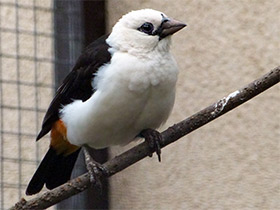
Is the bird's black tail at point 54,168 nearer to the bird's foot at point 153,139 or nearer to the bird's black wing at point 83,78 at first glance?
the bird's black wing at point 83,78

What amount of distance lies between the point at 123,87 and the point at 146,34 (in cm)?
22

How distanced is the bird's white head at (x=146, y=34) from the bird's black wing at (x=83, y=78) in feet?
0.16

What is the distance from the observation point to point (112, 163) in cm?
338

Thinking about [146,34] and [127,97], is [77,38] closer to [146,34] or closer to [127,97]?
[146,34]

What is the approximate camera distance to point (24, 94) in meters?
4.51

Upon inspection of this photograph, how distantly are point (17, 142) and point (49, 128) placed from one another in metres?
0.73

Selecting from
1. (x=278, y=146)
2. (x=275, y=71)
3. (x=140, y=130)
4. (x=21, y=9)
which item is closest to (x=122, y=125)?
(x=140, y=130)

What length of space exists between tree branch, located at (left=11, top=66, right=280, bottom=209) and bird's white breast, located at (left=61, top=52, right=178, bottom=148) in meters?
0.15

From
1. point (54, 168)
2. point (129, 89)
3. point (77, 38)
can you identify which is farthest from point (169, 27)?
point (77, 38)

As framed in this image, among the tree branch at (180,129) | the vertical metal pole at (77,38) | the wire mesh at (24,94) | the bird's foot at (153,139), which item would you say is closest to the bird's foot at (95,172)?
the tree branch at (180,129)

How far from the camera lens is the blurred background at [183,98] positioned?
169 inches

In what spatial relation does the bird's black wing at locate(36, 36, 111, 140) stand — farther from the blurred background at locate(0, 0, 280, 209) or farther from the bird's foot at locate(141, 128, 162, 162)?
the blurred background at locate(0, 0, 280, 209)

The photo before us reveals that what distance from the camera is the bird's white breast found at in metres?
3.47

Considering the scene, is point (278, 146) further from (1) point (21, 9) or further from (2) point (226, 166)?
(1) point (21, 9)
